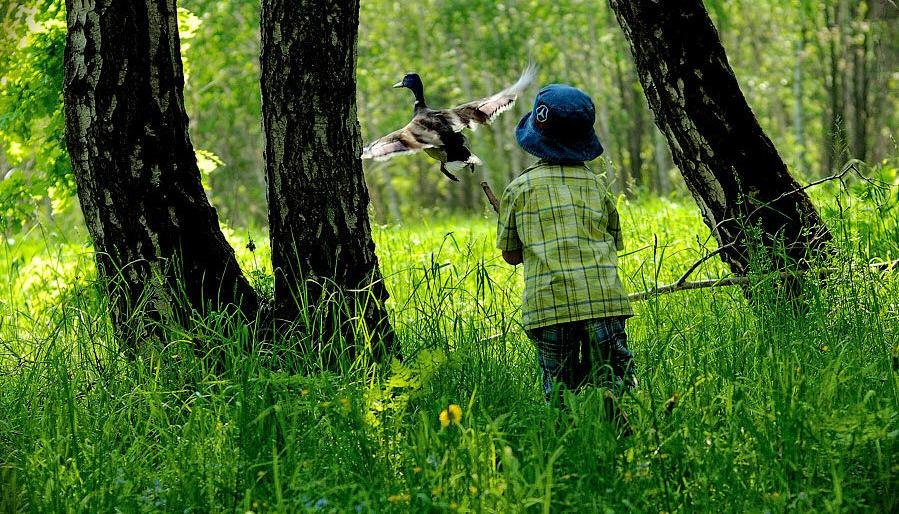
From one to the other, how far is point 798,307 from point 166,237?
2.65 meters

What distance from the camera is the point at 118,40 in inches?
→ 168

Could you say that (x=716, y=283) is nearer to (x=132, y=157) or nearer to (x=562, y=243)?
(x=562, y=243)

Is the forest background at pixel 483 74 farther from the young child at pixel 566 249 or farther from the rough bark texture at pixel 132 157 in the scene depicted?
the young child at pixel 566 249

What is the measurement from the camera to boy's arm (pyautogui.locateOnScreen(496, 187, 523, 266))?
12.1 ft

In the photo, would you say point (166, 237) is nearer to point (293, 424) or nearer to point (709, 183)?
point (293, 424)

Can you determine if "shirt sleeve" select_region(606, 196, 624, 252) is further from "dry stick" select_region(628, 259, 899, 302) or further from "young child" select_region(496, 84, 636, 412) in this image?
"dry stick" select_region(628, 259, 899, 302)

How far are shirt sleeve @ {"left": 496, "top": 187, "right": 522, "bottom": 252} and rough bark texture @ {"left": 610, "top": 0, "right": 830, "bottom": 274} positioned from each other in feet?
4.69

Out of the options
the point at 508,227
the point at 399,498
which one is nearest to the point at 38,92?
the point at 508,227

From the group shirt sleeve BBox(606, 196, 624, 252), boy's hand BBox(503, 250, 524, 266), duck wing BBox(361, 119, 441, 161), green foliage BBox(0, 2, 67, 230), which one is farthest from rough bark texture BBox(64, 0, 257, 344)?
green foliage BBox(0, 2, 67, 230)

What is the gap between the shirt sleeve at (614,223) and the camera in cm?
373

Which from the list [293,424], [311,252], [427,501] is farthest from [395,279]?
[427,501]

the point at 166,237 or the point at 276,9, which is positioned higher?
the point at 276,9

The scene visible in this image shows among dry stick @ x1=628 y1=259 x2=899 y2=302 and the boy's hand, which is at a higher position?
the boy's hand

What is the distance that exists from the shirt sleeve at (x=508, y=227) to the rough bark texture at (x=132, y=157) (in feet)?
3.94
